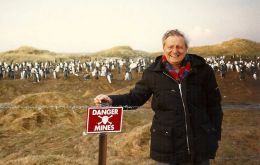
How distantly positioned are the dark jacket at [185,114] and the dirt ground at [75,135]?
13.8ft

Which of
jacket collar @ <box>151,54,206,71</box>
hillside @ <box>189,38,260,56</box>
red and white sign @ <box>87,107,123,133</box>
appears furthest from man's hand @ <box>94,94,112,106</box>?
hillside @ <box>189,38,260,56</box>

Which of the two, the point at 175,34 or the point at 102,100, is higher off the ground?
the point at 175,34

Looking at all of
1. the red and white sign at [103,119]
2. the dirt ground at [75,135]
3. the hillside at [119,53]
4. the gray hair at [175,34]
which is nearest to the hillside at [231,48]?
the hillside at [119,53]

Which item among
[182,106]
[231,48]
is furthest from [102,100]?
[231,48]

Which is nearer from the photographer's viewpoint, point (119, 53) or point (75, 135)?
point (75, 135)

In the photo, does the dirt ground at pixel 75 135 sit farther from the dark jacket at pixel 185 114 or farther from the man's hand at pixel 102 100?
the dark jacket at pixel 185 114

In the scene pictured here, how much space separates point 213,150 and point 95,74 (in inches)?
1414

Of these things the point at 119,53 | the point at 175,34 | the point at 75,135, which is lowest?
the point at 75,135

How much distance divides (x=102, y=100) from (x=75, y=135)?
1134 cm

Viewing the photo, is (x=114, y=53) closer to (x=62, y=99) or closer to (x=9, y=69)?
(x=9, y=69)

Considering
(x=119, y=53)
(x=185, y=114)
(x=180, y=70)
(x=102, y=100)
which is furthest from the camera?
(x=119, y=53)

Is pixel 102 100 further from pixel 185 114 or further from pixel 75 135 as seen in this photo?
pixel 75 135

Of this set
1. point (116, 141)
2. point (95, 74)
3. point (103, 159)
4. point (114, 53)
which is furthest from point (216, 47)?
point (103, 159)

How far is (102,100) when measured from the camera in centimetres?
371
